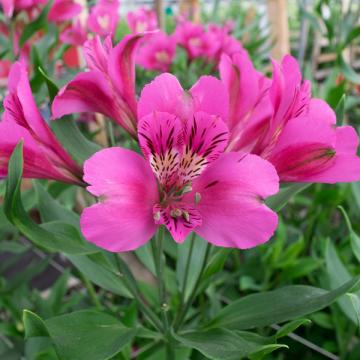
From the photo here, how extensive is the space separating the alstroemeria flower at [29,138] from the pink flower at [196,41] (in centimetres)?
114

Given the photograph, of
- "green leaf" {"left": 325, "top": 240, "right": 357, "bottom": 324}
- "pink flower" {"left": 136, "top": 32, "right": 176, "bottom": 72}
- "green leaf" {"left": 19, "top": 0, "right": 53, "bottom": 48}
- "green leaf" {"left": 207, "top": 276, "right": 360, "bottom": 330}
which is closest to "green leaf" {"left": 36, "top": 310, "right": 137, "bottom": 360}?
"green leaf" {"left": 207, "top": 276, "right": 360, "bottom": 330}

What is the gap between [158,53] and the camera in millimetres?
1563

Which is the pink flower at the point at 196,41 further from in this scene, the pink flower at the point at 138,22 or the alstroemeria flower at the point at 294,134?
the alstroemeria flower at the point at 294,134

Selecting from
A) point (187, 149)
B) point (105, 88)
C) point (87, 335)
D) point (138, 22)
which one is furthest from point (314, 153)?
point (138, 22)

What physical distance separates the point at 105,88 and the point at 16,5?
74 cm

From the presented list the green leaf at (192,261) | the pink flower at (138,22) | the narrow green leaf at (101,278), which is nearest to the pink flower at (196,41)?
the pink flower at (138,22)

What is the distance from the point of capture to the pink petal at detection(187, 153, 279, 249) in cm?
42

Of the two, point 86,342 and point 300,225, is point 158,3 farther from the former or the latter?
point 86,342

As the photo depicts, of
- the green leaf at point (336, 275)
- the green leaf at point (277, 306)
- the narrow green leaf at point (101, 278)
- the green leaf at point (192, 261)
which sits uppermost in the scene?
the green leaf at point (277, 306)

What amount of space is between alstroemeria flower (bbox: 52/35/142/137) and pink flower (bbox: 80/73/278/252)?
9cm

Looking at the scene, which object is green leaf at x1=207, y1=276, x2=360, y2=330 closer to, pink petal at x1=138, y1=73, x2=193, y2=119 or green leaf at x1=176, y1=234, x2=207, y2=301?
green leaf at x1=176, y1=234, x2=207, y2=301

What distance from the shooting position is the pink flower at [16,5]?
41.5 inches

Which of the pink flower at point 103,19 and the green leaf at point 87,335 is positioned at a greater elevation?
the pink flower at point 103,19

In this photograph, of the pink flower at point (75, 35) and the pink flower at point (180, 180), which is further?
the pink flower at point (75, 35)
